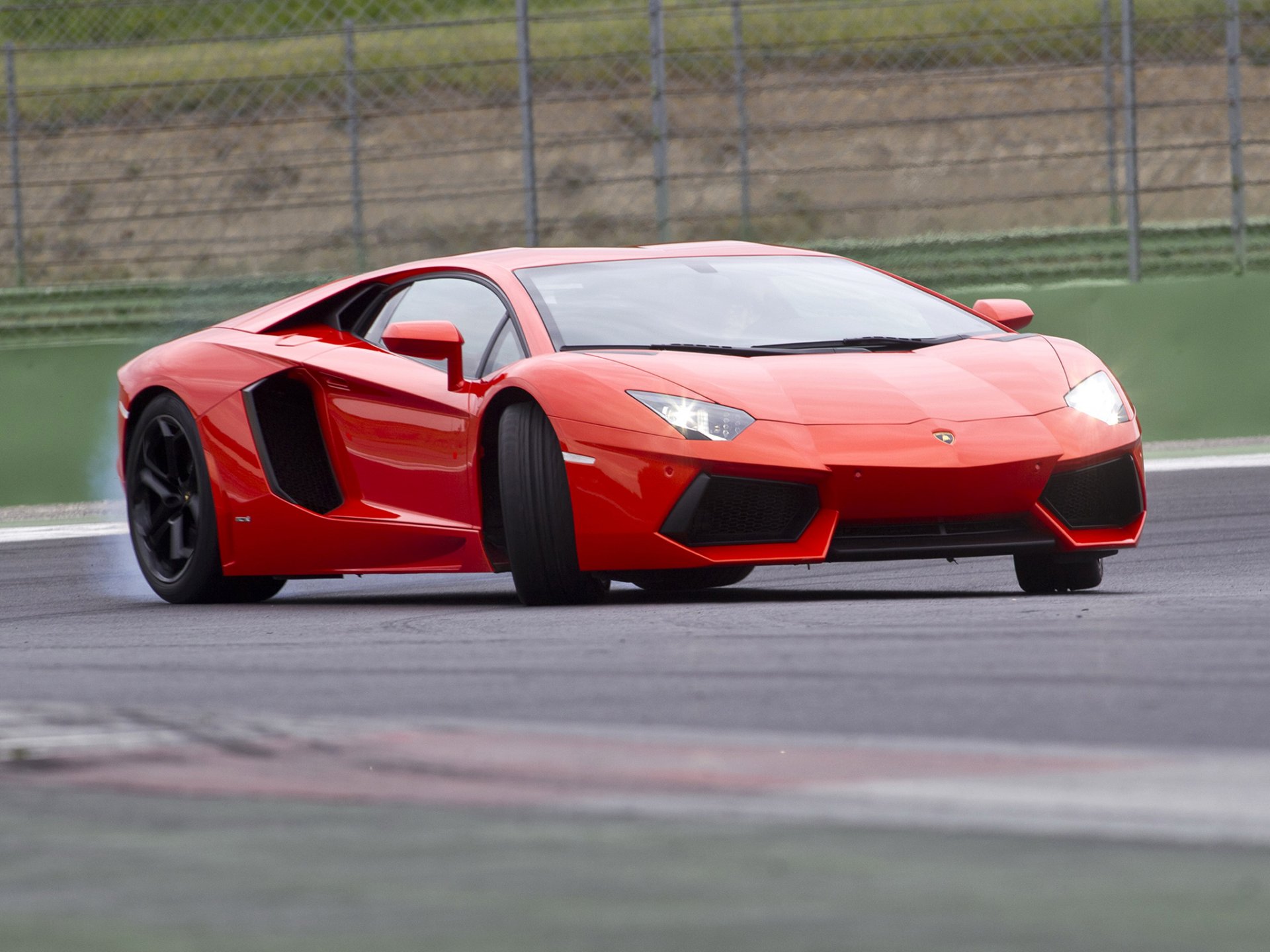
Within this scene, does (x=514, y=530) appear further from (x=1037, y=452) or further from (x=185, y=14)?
(x=185, y=14)

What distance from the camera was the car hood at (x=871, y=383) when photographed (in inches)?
242

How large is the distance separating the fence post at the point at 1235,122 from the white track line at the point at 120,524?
2081 mm

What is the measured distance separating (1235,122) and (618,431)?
973 centimetres

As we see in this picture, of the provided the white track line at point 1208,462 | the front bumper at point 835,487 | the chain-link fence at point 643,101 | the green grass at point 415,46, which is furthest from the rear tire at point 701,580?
the green grass at point 415,46

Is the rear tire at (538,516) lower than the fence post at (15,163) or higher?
lower

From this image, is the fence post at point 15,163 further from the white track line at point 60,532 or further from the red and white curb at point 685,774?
the red and white curb at point 685,774

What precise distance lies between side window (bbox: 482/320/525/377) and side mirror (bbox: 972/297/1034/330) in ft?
4.91

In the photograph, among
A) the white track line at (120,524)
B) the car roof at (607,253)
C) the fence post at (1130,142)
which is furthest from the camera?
the fence post at (1130,142)

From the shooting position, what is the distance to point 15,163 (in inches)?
576

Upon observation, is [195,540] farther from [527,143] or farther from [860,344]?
[527,143]

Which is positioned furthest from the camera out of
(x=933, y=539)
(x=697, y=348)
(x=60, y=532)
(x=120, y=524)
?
(x=120, y=524)

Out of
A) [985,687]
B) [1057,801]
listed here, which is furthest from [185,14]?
[1057,801]

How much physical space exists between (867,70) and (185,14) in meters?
4.72

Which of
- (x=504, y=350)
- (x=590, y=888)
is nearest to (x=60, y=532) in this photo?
(x=504, y=350)
